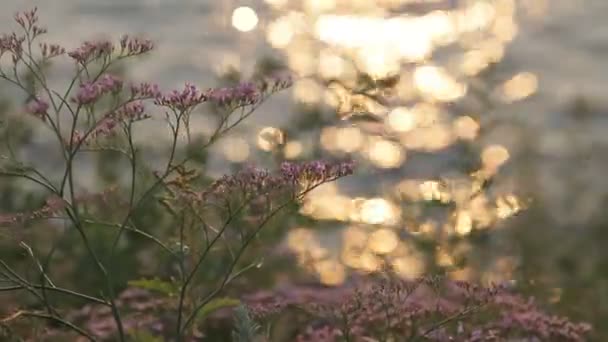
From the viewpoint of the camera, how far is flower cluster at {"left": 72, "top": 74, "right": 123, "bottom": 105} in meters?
1.52

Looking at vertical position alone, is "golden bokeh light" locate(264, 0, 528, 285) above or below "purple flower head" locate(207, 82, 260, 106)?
above

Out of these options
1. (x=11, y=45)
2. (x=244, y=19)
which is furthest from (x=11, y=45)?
(x=244, y=19)

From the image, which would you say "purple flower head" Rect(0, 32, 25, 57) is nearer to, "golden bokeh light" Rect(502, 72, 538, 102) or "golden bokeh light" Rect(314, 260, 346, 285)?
"golden bokeh light" Rect(314, 260, 346, 285)

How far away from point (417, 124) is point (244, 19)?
1332 millimetres

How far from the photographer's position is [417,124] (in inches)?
127

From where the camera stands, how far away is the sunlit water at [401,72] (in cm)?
288

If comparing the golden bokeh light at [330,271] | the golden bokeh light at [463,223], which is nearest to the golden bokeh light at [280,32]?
the golden bokeh light at [330,271]

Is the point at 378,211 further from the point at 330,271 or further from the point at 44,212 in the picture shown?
the point at 44,212

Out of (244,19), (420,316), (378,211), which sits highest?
(244,19)

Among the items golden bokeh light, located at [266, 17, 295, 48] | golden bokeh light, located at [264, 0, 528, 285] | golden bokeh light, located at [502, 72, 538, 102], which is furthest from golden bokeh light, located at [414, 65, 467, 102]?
golden bokeh light, located at [266, 17, 295, 48]

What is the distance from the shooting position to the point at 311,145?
2779mm

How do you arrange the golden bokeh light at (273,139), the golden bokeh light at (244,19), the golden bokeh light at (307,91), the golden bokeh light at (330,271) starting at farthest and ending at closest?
the golden bokeh light at (244,19)
the golden bokeh light at (307,91)
the golden bokeh light at (330,271)
the golden bokeh light at (273,139)

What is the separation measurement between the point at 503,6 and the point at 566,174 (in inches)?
55.8

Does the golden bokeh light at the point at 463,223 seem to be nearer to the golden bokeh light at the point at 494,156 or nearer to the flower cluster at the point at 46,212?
the golden bokeh light at the point at 494,156
